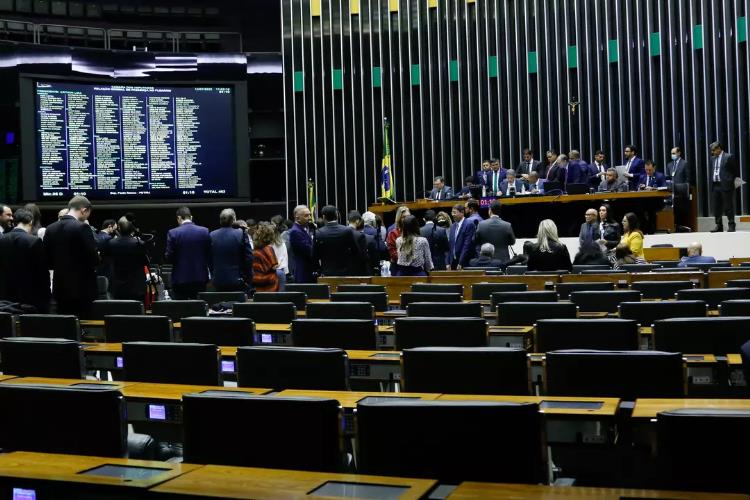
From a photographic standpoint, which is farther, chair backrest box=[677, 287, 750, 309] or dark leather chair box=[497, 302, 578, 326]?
chair backrest box=[677, 287, 750, 309]

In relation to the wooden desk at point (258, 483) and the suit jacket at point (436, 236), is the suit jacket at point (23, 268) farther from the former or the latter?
the suit jacket at point (436, 236)

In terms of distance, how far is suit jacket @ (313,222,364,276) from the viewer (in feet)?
29.5

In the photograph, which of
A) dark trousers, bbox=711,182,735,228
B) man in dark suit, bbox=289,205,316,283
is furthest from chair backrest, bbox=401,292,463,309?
dark trousers, bbox=711,182,735,228

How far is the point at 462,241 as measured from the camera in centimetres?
1108

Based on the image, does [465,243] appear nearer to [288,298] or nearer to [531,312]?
[288,298]

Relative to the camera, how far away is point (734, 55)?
647 inches

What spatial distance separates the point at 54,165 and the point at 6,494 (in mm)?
14681

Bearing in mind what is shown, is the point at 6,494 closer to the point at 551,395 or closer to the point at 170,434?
the point at 170,434

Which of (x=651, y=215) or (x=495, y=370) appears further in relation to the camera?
(x=651, y=215)

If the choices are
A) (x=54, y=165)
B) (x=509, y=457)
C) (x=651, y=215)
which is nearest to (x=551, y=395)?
(x=509, y=457)

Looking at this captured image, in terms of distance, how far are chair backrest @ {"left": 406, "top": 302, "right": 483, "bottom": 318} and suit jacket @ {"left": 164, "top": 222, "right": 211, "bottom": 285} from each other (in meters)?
3.48

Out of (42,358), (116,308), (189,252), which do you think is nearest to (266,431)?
(42,358)

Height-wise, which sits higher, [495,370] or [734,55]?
[734,55]

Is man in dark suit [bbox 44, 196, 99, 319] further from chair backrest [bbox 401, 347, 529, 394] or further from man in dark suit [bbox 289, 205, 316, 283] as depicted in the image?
chair backrest [bbox 401, 347, 529, 394]
